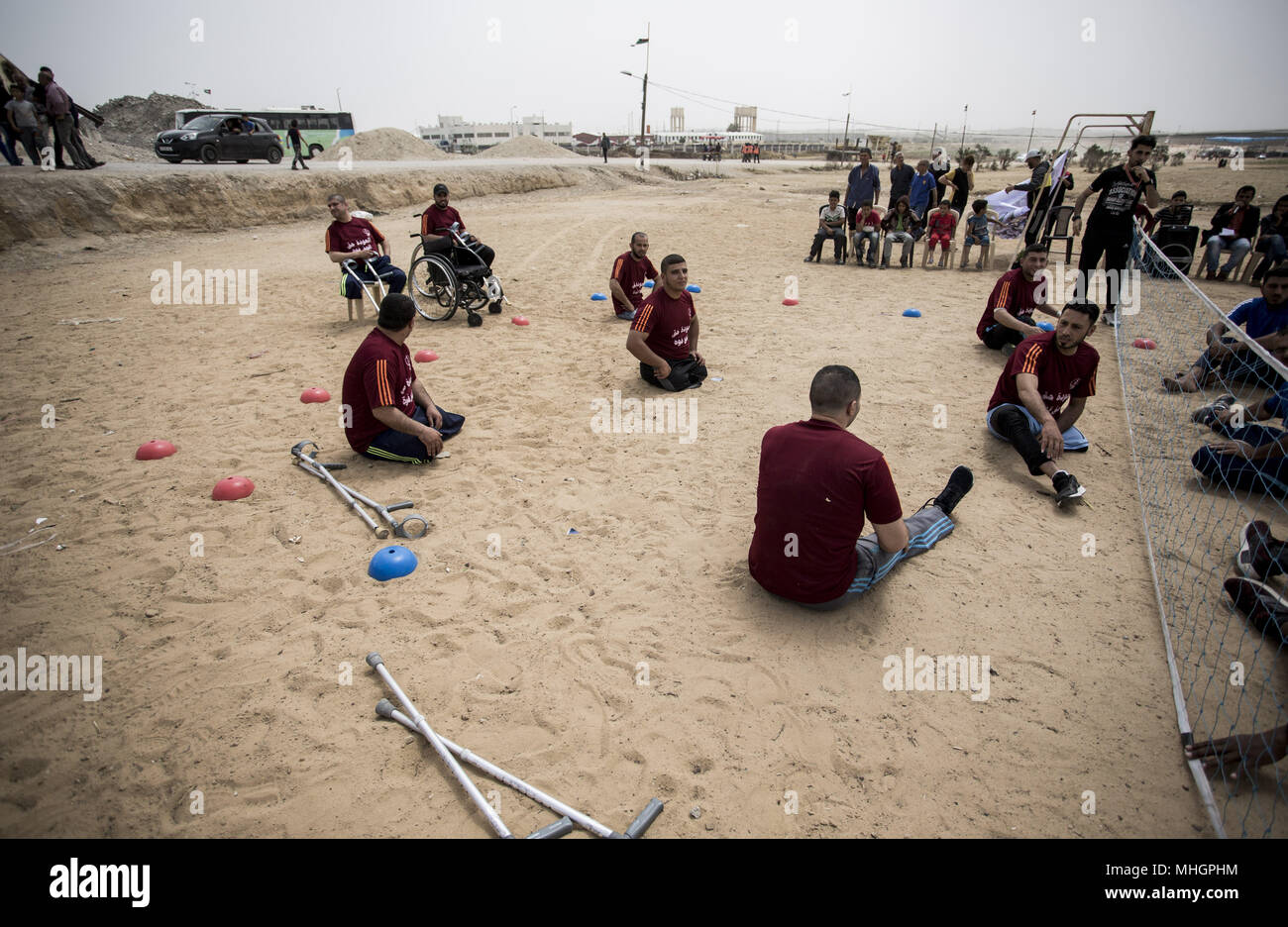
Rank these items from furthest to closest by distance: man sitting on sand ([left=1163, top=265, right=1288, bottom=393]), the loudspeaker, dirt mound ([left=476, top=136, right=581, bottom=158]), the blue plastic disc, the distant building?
the distant building < dirt mound ([left=476, top=136, right=581, bottom=158]) < the loudspeaker < man sitting on sand ([left=1163, top=265, right=1288, bottom=393]) < the blue plastic disc

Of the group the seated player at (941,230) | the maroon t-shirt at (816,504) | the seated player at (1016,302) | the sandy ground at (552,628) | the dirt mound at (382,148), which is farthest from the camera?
the dirt mound at (382,148)

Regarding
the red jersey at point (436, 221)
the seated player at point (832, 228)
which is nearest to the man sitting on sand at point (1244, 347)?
the seated player at point (832, 228)

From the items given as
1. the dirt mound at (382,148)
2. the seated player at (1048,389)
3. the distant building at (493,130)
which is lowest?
the seated player at (1048,389)

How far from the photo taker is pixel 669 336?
607 cm

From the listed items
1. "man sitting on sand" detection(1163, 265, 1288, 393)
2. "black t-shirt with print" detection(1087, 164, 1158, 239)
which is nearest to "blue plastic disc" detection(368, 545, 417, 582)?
"man sitting on sand" detection(1163, 265, 1288, 393)

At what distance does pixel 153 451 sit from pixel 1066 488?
6.82 m

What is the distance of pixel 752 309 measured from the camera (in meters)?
8.80

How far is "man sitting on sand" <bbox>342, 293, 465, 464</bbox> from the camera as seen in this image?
4418 mm

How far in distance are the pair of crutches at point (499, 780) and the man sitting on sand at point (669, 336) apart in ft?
13.1

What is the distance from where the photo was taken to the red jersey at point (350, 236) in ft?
24.9

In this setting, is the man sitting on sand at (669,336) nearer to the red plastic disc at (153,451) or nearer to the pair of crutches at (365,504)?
the pair of crutches at (365,504)

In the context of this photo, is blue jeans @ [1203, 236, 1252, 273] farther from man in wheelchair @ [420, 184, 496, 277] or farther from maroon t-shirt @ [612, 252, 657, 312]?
man in wheelchair @ [420, 184, 496, 277]

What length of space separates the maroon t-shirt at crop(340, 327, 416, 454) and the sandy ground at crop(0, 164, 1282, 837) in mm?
310
